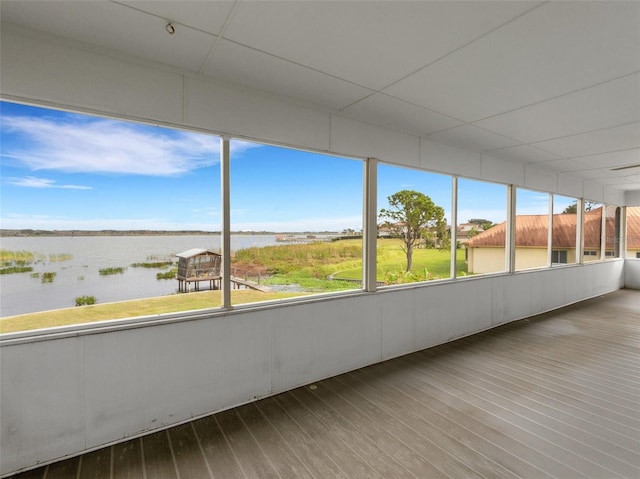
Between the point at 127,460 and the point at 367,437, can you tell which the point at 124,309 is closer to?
the point at 127,460

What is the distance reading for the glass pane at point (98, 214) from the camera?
2020 mm

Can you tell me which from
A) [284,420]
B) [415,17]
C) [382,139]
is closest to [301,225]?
[382,139]

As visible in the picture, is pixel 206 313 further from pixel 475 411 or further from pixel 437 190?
pixel 437 190

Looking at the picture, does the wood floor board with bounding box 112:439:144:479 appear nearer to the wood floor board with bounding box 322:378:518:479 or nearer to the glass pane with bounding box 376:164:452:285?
the wood floor board with bounding box 322:378:518:479

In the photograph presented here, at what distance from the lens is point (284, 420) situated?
250 cm

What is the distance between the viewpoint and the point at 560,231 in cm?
665

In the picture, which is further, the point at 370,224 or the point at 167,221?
the point at 370,224

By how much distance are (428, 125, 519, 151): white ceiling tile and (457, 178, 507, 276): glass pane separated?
0.53 m

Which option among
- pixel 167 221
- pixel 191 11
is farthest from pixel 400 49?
pixel 167 221

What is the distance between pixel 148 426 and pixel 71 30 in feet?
8.95

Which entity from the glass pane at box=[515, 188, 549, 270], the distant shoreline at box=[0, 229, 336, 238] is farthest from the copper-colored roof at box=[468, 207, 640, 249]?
the distant shoreline at box=[0, 229, 336, 238]

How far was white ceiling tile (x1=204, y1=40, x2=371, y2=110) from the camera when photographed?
7.29ft

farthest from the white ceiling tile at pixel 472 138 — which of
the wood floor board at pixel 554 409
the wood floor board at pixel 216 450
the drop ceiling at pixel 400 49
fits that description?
the wood floor board at pixel 216 450

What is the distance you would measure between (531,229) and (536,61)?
4.56 metres
